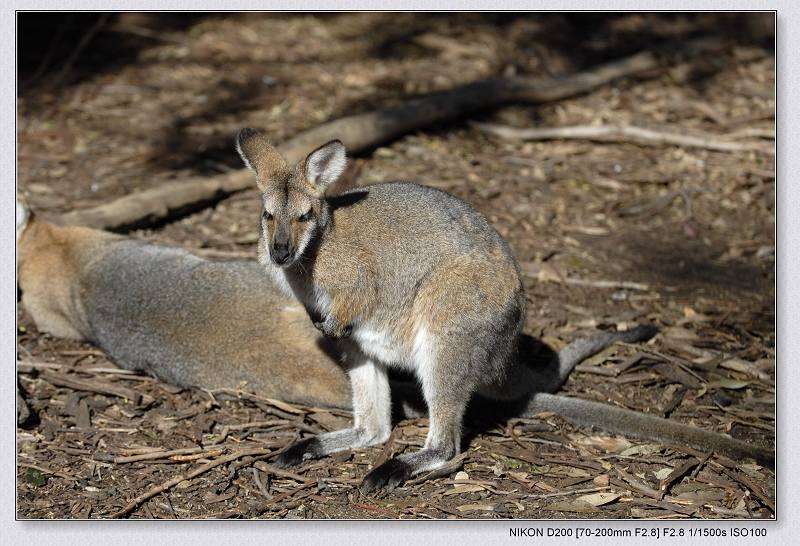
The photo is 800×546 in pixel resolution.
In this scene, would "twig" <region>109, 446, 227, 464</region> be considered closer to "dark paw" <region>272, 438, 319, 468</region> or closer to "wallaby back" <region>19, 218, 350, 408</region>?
"dark paw" <region>272, 438, 319, 468</region>

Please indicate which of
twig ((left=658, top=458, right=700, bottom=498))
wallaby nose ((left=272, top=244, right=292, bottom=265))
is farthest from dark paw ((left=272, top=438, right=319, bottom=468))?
twig ((left=658, top=458, right=700, bottom=498))

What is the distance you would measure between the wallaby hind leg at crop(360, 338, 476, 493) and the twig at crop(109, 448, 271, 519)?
0.67m

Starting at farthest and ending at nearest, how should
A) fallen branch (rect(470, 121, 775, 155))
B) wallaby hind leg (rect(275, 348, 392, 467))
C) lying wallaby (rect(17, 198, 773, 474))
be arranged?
fallen branch (rect(470, 121, 775, 155)), lying wallaby (rect(17, 198, 773, 474)), wallaby hind leg (rect(275, 348, 392, 467))

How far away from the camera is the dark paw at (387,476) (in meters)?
4.14

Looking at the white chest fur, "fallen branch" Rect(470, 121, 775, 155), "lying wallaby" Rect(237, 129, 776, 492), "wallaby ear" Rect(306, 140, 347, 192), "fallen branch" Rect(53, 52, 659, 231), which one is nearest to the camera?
"wallaby ear" Rect(306, 140, 347, 192)

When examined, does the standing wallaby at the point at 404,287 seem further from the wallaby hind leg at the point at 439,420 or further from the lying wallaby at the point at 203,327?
the lying wallaby at the point at 203,327

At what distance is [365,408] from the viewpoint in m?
4.57

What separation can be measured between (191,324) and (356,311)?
4.09 ft

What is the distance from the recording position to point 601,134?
26.8 feet

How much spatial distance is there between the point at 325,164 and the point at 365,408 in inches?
49.8

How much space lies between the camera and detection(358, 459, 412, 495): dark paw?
4.14 m

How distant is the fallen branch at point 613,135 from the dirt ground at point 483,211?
0.07 meters

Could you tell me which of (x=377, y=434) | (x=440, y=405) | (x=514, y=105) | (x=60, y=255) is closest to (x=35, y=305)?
(x=60, y=255)

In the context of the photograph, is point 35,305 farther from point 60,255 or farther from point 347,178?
point 347,178
